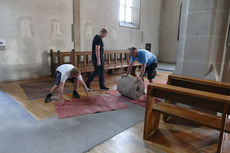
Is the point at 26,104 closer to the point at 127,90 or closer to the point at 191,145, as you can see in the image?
the point at 127,90

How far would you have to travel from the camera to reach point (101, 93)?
4.06 meters

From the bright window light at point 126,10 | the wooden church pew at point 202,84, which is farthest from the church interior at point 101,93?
the bright window light at point 126,10

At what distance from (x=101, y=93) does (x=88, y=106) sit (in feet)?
2.81

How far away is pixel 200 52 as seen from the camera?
3.18 meters

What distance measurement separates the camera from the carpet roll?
11.7ft

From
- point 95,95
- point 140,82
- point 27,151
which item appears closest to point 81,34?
point 95,95

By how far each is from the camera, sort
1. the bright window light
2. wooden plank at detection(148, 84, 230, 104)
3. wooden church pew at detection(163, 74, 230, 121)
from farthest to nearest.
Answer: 1. the bright window light
2. wooden church pew at detection(163, 74, 230, 121)
3. wooden plank at detection(148, 84, 230, 104)

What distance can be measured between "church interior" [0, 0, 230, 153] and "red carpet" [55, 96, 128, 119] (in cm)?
2

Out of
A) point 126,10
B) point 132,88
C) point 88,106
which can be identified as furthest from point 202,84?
point 126,10

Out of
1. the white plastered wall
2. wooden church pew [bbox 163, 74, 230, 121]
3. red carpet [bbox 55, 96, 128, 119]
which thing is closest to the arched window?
the white plastered wall

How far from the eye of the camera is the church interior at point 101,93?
2.11 m

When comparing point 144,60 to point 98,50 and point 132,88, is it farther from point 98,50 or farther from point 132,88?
point 98,50

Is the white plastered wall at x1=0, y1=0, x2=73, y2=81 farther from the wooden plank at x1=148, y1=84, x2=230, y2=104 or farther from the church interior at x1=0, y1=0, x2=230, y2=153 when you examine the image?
the wooden plank at x1=148, y1=84, x2=230, y2=104

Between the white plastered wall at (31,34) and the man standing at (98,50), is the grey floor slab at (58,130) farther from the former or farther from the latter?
the white plastered wall at (31,34)
